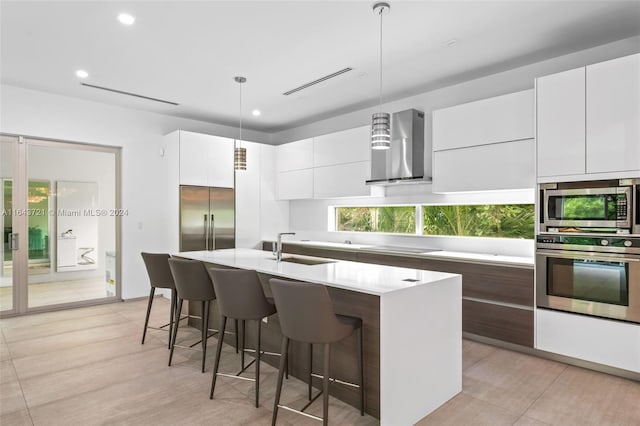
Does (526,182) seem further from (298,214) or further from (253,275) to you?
(298,214)

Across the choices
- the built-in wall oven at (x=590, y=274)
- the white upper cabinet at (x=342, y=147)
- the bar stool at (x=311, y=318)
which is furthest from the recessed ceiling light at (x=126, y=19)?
the built-in wall oven at (x=590, y=274)

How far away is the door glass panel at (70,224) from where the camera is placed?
4.98 meters

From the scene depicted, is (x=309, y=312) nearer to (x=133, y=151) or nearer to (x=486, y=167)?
(x=486, y=167)

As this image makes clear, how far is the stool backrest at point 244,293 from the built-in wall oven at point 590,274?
8.18 ft

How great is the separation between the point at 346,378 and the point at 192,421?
103cm

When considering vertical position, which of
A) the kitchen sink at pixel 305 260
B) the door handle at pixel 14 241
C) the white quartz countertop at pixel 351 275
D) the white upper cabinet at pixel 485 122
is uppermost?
the white upper cabinet at pixel 485 122

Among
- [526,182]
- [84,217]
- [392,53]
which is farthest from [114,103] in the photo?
[526,182]

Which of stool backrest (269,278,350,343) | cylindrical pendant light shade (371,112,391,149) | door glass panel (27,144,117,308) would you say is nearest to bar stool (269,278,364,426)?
stool backrest (269,278,350,343)

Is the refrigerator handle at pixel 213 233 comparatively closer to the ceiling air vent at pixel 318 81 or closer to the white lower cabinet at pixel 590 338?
the ceiling air vent at pixel 318 81

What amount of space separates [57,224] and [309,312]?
461 centimetres

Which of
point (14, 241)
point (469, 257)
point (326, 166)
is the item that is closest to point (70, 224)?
point (14, 241)

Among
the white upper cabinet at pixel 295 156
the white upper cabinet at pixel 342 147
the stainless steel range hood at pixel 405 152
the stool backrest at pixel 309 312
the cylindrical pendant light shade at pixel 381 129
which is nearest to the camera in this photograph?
the stool backrest at pixel 309 312

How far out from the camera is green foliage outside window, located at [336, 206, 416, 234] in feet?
17.0

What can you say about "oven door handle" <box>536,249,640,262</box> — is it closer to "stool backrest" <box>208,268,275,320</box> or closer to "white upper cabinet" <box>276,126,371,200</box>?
"white upper cabinet" <box>276,126,371,200</box>
